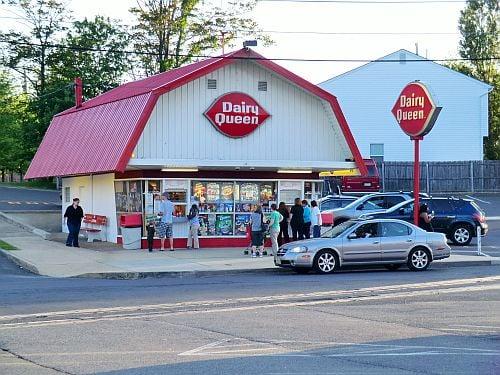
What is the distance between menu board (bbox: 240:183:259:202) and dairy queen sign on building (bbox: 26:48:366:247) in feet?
0.12

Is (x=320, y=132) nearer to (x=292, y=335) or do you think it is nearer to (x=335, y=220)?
(x=335, y=220)

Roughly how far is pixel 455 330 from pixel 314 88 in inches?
733

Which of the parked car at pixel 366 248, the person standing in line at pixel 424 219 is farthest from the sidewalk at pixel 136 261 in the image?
the person standing in line at pixel 424 219

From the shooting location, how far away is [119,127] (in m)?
30.2

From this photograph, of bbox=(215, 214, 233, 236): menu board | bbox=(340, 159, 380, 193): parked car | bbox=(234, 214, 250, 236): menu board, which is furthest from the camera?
bbox=(340, 159, 380, 193): parked car

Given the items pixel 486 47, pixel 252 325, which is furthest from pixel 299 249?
pixel 486 47

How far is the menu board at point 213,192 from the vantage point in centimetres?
3178

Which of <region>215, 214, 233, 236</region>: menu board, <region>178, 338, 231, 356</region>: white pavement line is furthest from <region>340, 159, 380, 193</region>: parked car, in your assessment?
<region>178, 338, 231, 356</region>: white pavement line

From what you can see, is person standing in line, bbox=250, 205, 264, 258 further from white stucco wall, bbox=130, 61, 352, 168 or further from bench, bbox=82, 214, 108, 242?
bench, bbox=82, 214, 108, 242

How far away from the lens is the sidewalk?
2408cm

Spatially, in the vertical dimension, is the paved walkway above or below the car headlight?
below

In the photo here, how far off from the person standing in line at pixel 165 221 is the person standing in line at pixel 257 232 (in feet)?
10.5

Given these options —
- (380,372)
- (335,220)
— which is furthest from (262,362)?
(335,220)

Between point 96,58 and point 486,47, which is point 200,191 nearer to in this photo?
point 96,58
